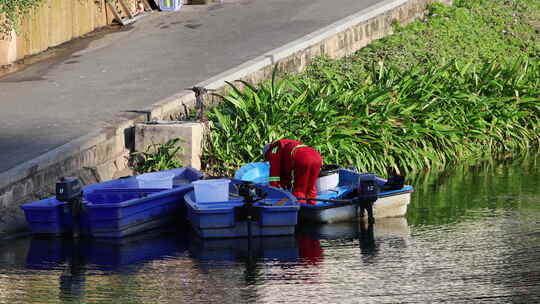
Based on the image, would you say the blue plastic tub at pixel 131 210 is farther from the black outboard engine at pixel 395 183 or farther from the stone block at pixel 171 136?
the black outboard engine at pixel 395 183

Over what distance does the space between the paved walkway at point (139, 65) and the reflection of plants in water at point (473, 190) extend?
12.2 feet

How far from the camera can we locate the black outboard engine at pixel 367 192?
449 inches

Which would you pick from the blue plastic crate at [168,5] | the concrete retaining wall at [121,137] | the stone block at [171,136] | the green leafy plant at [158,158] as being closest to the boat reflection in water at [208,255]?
the concrete retaining wall at [121,137]

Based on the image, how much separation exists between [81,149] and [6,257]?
1976 millimetres

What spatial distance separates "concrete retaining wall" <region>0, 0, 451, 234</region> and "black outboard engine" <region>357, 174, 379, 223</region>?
9.85 feet

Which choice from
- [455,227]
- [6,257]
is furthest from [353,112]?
[6,257]

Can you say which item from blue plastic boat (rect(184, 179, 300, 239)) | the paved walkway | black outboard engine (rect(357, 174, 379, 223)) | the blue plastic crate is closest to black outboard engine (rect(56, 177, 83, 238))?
the paved walkway

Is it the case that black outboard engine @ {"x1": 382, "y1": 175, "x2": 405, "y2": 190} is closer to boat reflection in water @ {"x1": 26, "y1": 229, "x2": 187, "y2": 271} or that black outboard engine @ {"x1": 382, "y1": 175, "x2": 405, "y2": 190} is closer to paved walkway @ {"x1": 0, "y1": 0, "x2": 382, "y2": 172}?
boat reflection in water @ {"x1": 26, "y1": 229, "x2": 187, "y2": 271}

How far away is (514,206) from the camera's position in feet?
41.0

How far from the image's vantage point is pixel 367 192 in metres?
11.5

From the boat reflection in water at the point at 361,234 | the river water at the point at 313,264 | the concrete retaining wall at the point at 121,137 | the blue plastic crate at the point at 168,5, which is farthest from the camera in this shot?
the blue plastic crate at the point at 168,5

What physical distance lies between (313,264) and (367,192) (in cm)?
160

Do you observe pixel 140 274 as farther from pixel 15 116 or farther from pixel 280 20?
pixel 280 20

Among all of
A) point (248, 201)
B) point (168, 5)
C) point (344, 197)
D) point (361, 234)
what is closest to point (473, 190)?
point (344, 197)
